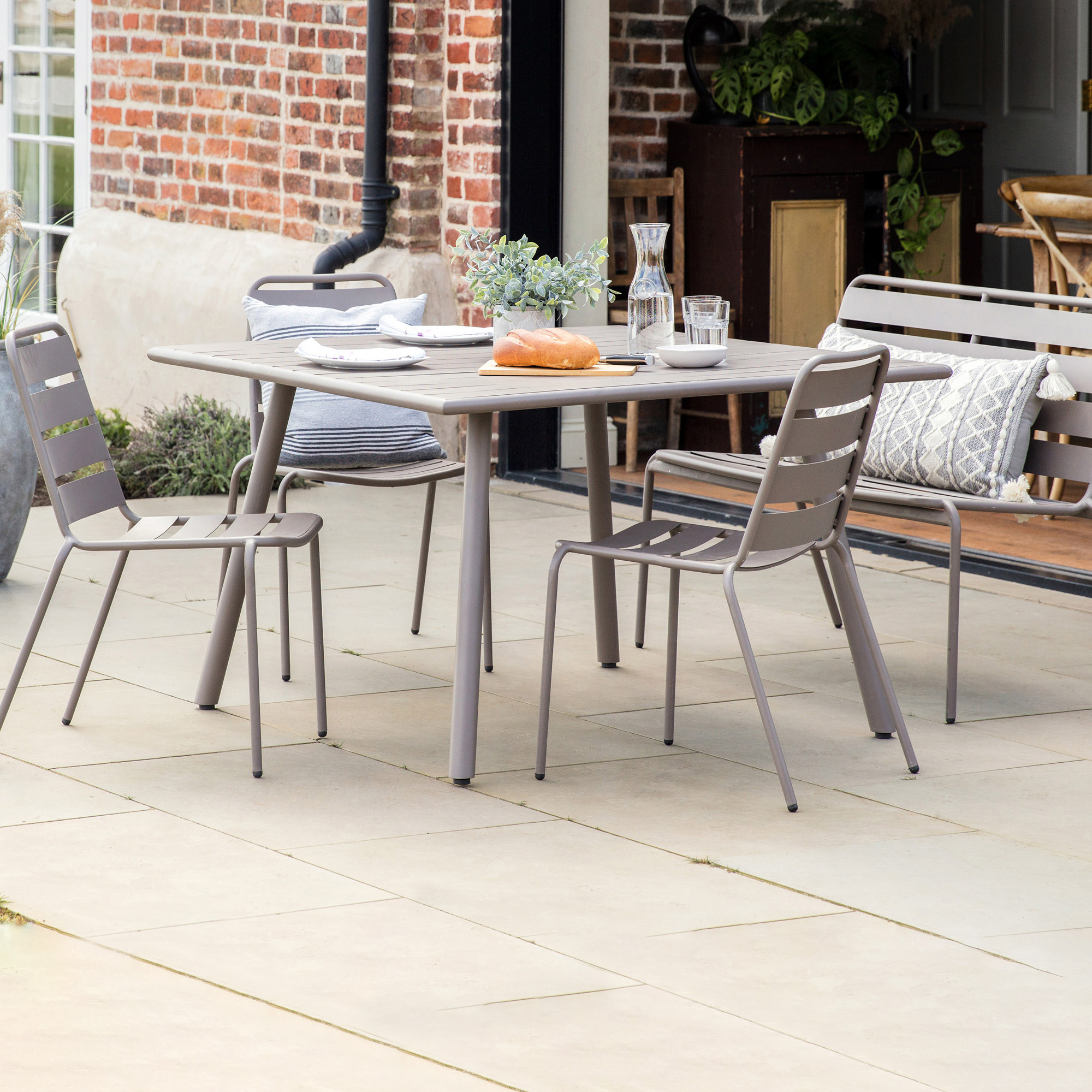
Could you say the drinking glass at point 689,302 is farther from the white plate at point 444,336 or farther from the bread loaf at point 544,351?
the white plate at point 444,336

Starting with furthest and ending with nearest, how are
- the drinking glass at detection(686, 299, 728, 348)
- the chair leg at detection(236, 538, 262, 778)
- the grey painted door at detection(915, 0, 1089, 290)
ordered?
the grey painted door at detection(915, 0, 1089, 290) → the drinking glass at detection(686, 299, 728, 348) → the chair leg at detection(236, 538, 262, 778)

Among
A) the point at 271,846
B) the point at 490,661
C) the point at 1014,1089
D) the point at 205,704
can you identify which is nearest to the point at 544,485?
the point at 490,661

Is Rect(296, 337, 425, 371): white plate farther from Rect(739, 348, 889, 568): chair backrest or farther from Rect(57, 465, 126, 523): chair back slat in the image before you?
Rect(739, 348, 889, 568): chair backrest

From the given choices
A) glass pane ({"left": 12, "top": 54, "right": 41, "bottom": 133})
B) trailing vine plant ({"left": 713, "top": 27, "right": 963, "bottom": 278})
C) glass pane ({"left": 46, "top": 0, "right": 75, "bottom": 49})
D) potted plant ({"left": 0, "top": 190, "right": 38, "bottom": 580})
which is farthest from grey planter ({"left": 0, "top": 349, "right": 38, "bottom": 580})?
glass pane ({"left": 12, "top": 54, "right": 41, "bottom": 133})

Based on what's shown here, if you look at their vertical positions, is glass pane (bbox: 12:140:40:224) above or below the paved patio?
above

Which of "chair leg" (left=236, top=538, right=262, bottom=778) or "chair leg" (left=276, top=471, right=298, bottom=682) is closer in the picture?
"chair leg" (left=236, top=538, right=262, bottom=778)

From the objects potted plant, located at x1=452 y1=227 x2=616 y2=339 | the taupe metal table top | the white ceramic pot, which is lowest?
the taupe metal table top

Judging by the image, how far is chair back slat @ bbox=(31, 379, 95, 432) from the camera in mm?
3806

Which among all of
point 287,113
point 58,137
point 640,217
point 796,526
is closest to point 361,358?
point 796,526

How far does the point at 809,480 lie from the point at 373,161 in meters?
3.75

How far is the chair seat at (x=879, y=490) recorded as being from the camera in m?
4.13

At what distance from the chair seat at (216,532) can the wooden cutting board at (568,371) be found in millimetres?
444

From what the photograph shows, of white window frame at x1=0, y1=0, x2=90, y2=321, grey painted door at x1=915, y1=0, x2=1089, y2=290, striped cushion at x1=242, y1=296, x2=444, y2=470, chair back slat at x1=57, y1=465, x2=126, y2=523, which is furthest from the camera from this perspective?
white window frame at x1=0, y1=0, x2=90, y2=321

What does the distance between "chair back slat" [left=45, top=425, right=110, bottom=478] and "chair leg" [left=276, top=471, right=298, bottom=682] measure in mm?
384
